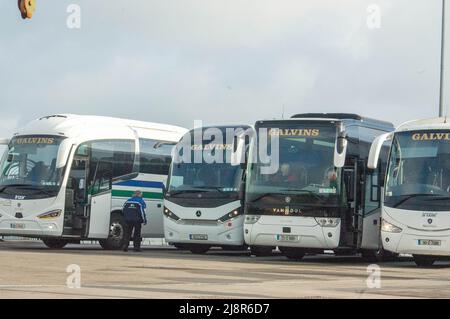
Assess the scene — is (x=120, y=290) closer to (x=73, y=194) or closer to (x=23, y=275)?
(x=23, y=275)

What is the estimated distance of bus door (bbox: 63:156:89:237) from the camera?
29.1 meters

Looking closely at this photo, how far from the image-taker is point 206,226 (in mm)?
28406

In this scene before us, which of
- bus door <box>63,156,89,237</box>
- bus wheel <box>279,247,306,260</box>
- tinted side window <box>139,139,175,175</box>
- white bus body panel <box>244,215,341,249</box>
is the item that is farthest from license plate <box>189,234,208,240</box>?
tinted side window <box>139,139,175,175</box>

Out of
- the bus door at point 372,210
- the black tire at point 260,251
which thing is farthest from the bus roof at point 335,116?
the black tire at point 260,251

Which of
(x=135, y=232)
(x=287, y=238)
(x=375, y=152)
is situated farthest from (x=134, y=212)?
(x=375, y=152)

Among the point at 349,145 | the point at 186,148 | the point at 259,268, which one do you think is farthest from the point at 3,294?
the point at 186,148

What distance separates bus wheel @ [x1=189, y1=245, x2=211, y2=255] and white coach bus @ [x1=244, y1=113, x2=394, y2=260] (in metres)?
3.74

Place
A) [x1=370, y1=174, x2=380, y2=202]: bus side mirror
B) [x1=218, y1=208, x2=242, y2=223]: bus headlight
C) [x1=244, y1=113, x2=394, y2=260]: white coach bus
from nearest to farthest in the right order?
[x1=244, y1=113, x2=394, y2=260]: white coach bus → [x1=370, y1=174, x2=380, y2=202]: bus side mirror → [x1=218, y1=208, x2=242, y2=223]: bus headlight

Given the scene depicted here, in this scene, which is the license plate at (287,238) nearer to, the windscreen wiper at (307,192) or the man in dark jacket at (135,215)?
the windscreen wiper at (307,192)

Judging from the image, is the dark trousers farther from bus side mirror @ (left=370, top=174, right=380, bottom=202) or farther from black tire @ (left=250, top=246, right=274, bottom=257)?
bus side mirror @ (left=370, top=174, right=380, bottom=202)

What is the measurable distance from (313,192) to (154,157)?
7.90 metres

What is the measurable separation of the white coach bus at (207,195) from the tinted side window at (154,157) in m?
2.31

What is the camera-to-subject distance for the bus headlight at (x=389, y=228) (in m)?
24.2

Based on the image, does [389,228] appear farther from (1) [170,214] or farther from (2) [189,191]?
(1) [170,214]
